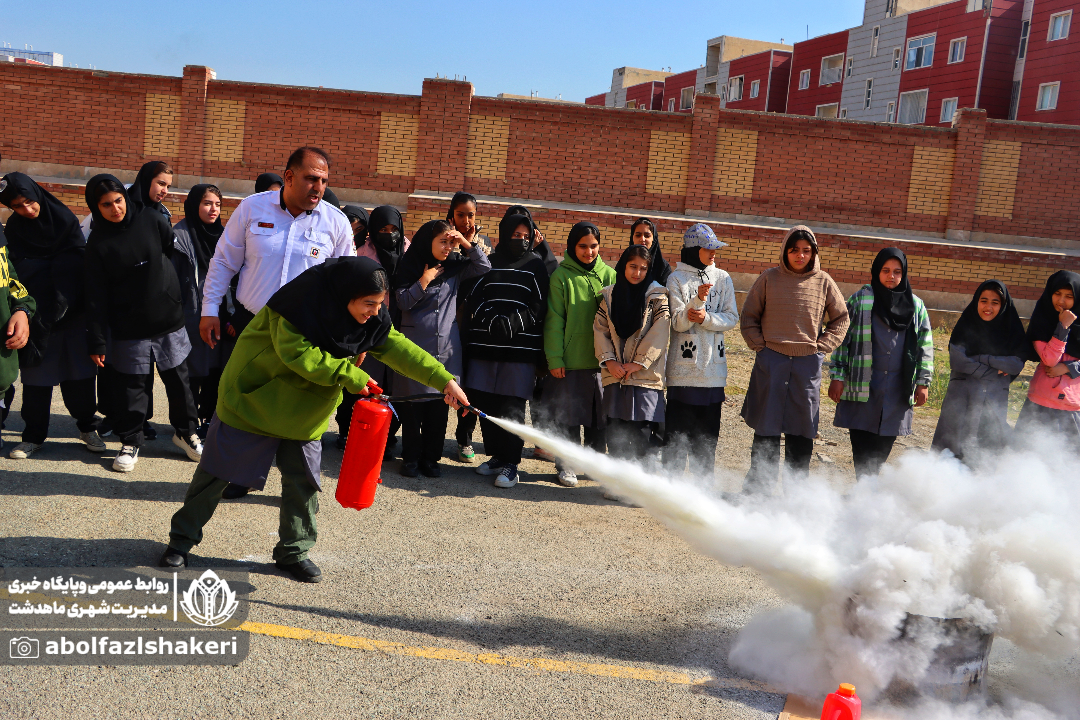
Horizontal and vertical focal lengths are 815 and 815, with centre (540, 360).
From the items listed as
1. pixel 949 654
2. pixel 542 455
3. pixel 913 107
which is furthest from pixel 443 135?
pixel 913 107

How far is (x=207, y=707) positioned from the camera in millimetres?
3361

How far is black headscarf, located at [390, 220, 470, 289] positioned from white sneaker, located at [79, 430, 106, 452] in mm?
2679

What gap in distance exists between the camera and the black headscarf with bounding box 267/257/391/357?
Answer: 4105 millimetres

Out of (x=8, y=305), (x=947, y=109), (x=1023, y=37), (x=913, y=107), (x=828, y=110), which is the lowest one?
(x=8, y=305)

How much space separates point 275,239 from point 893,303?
484 centimetres

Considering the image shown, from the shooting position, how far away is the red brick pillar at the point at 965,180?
64.7 feet

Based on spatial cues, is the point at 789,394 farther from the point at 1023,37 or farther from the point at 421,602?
the point at 1023,37

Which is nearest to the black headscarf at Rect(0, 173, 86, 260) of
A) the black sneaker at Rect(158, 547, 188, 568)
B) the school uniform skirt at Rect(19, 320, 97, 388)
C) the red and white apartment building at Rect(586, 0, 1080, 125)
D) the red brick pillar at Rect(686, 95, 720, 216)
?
the school uniform skirt at Rect(19, 320, 97, 388)

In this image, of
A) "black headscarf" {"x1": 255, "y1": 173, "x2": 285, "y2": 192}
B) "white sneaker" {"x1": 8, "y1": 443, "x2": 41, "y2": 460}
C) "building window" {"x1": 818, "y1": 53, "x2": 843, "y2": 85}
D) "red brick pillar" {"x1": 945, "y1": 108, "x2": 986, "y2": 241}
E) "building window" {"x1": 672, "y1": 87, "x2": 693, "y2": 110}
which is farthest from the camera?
"building window" {"x1": 672, "y1": 87, "x2": 693, "y2": 110}

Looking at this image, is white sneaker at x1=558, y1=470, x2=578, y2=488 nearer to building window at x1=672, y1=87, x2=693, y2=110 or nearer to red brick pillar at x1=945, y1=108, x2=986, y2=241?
red brick pillar at x1=945, y1=108, x2=986, y2=241

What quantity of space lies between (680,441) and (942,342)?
1259cm

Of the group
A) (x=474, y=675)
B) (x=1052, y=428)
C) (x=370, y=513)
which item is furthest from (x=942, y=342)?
(x=474, y=675)

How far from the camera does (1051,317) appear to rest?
7.09 metres

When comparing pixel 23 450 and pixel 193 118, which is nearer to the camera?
pixel 23 450
